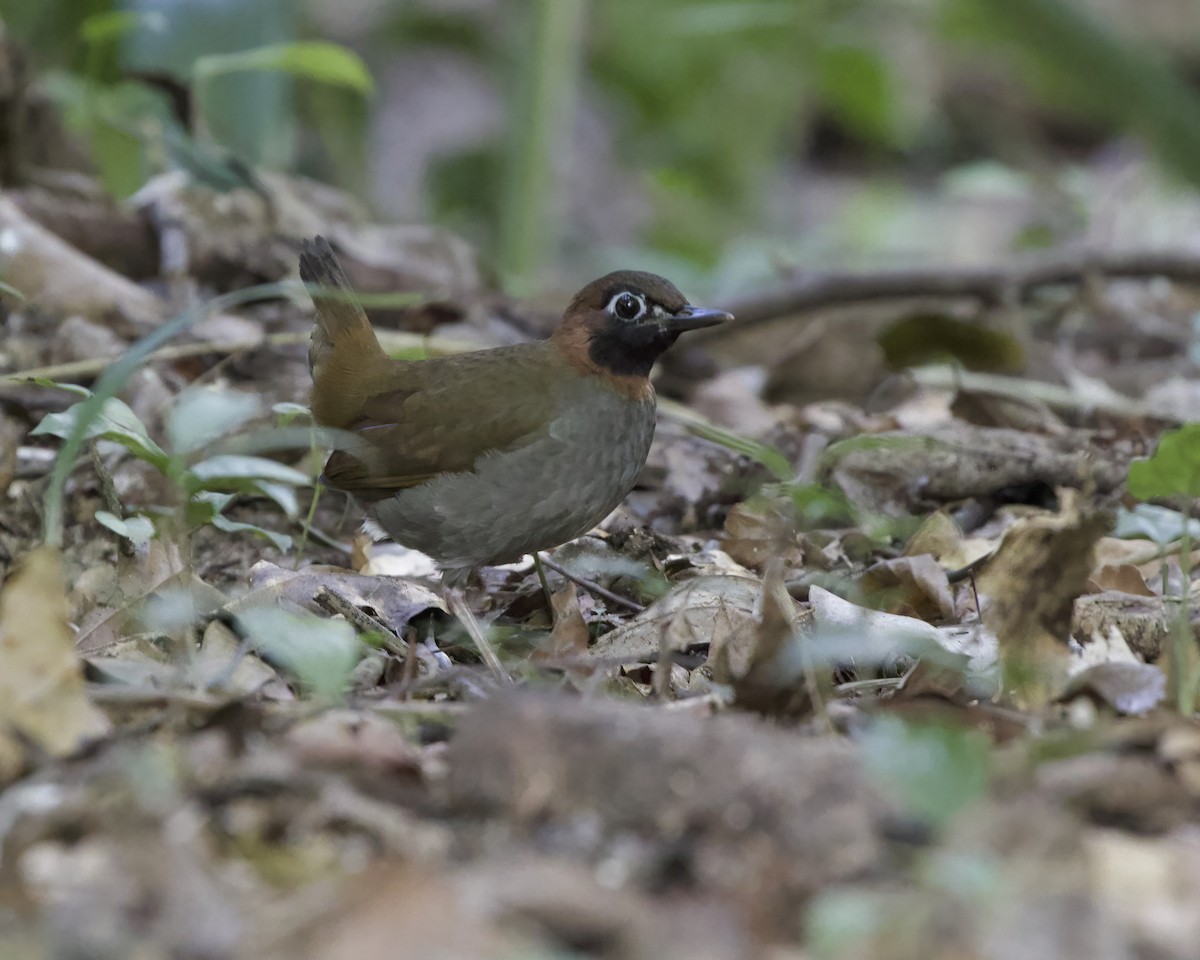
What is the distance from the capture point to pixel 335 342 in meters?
4.03

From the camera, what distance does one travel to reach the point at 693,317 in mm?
3895

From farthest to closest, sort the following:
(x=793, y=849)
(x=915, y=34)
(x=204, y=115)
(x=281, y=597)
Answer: (x=915, y=34) → (x=204, y=115) → (x=281, y=597) → (x=793, y=849)

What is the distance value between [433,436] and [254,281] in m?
1.85

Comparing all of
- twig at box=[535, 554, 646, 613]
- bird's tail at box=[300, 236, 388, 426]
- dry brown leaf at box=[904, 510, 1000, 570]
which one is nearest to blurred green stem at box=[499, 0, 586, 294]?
bird's tail at box=[300, 236, 388, 426]

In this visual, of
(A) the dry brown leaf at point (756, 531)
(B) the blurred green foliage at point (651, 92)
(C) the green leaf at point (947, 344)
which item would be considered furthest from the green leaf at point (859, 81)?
(A) the dry brown leaf at point (756, 531)

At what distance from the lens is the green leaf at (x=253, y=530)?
338 cm

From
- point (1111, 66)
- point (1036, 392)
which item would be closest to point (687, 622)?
point (1036, 392)

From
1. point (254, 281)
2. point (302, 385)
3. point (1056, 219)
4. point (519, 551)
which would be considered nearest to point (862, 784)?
point (519, 551)

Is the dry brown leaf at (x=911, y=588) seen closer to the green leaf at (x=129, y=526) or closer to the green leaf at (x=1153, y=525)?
the green leaf at (x=1153, y=525)

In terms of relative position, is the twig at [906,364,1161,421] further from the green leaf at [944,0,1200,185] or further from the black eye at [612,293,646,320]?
the black eye at [612,293,646,320]

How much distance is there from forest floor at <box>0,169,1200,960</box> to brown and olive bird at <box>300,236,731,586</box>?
0.52ft

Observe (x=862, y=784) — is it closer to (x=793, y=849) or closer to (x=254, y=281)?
(x=793, y=849)

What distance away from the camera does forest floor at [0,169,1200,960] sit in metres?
1.77

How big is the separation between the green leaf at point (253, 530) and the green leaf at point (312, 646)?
3.44 feet
